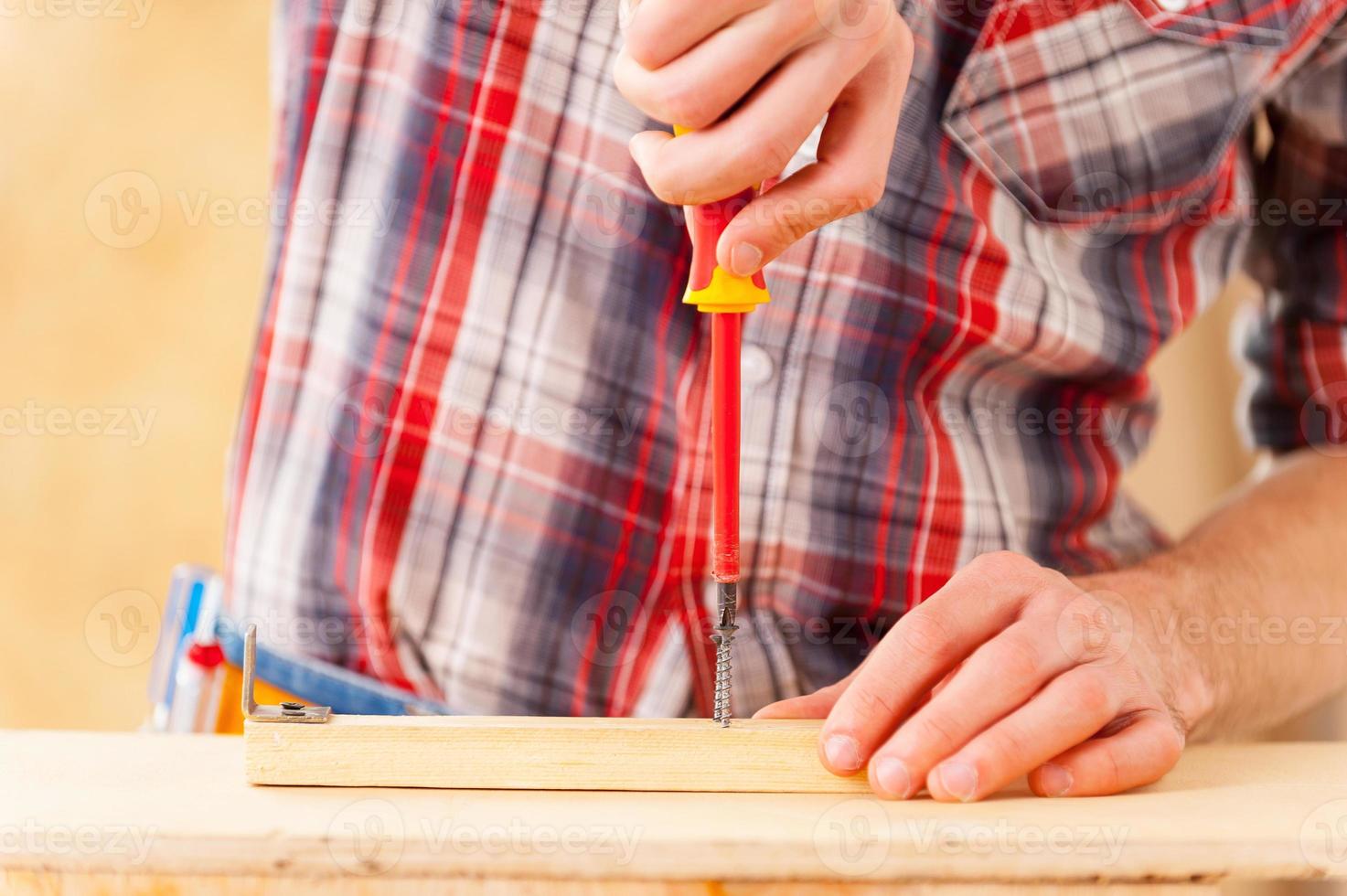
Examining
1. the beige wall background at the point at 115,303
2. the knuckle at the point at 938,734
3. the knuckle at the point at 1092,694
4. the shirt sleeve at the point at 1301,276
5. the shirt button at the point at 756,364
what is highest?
the shirt sleeve at the point at 1301,276

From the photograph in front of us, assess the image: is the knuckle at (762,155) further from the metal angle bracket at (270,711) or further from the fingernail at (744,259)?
the metal angle bracket at (270,711)

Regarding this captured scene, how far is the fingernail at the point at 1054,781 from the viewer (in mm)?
485

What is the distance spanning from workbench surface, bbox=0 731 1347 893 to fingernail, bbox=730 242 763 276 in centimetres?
23

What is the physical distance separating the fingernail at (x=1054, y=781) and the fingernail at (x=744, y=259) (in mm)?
260

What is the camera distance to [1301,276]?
34.8 inches

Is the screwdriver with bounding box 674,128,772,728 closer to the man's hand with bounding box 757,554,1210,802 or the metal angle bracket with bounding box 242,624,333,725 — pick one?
the man's hand with bounding box 757,554,1210,802

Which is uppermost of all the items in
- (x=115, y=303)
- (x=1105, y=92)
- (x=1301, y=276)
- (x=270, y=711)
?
(x=1105, y=92)

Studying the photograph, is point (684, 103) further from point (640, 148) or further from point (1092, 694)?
point (1092, 694)

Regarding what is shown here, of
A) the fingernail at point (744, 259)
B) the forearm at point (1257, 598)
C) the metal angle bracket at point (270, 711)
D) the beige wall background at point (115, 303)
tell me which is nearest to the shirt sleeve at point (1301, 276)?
the forearm at point (1257, 598)

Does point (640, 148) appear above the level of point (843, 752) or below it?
above

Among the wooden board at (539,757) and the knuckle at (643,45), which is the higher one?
the knuckle at (643,45)

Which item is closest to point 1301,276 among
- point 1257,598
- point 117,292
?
point 1257,598

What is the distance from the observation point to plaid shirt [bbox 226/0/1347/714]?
2.19ft

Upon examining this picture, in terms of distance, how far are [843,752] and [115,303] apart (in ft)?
3.46
